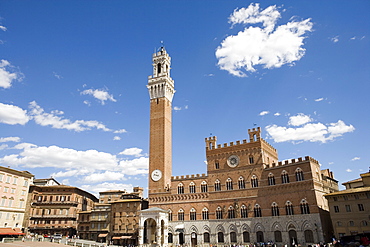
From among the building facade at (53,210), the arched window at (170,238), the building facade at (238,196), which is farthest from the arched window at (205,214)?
the building facade at (53,210)

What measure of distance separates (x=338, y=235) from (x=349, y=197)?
5639mm

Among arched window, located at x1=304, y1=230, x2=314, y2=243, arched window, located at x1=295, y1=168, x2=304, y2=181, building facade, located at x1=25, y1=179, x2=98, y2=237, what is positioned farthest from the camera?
building facade, located at x1=25, y1=179, x2=98, y2=237

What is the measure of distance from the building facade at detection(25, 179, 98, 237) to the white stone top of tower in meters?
29.7

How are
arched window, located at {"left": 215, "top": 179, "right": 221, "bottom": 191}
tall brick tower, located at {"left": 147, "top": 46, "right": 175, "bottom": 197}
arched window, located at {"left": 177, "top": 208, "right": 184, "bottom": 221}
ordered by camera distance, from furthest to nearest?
tall brick tower, located at {"left": 147, "top": 46, "right": 175, "bottom": 197}
arched window, located at {"left": 177, "top": 208, "right": 184, "bottom": 221}
arched window, located at {"left": 215, "top": 179, "right": 221, "bottom": 191}

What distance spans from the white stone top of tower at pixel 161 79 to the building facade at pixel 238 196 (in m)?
3.86

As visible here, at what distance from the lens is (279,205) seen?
→ 46.8 metres

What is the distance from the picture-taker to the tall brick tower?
195ft

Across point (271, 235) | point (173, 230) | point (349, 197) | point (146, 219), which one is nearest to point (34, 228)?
point (146, 219)

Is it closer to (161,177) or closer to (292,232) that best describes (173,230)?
(161,177)

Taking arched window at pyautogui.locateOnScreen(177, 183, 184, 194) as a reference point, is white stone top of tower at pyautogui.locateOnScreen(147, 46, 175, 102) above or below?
above

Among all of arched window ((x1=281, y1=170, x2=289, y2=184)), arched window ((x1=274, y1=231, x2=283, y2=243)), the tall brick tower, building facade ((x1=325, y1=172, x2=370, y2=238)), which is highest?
the tall brick tower

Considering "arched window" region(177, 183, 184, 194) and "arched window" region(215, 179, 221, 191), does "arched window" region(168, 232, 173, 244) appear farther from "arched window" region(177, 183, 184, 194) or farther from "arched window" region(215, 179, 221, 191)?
"arched window" region(215, 179, 221, 191)

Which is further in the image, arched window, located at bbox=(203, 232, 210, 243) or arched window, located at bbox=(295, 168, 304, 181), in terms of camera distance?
arched window, located at bbox=(203, 232, 210, 243)

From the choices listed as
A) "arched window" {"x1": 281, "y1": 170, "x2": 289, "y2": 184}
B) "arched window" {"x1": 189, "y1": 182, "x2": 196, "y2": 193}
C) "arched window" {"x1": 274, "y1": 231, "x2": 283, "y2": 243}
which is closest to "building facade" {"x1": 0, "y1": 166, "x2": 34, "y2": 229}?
"arched window" {"x1": 189, "y1": 182, "x2": 196, "y2": 193}
